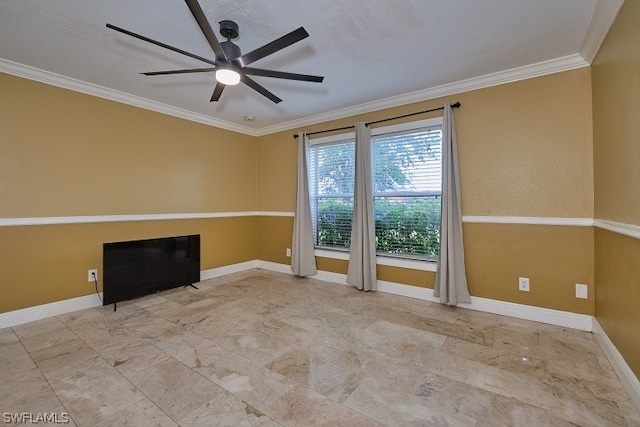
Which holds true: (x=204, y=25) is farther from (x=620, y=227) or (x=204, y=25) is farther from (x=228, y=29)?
(x=620, y=227)

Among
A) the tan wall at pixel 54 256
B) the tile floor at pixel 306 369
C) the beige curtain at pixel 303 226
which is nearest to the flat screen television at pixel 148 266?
the tile floor at pixel 306 369

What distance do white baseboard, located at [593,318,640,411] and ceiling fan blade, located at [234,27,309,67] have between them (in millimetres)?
2843

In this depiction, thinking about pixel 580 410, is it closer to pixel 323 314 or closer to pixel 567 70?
pixel 323 314

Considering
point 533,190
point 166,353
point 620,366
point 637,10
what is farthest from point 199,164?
point 620,366

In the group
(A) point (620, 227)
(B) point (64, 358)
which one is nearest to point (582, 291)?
(A) point (620, 227)

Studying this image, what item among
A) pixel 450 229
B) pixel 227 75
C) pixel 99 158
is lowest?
pixel 450 229

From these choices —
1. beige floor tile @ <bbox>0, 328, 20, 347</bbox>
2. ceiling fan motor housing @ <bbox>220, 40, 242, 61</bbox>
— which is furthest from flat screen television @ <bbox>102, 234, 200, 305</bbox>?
ceiling fan motor housing @ <bbox>220, 40, 242, 61</bbox>

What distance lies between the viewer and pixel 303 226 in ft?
14.1

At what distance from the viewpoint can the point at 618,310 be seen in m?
1.96

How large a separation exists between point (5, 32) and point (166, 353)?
2840mm

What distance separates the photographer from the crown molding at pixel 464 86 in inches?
103

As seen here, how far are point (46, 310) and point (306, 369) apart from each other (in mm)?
2876

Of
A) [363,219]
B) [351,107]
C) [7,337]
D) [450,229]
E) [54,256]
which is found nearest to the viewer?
[7,337]

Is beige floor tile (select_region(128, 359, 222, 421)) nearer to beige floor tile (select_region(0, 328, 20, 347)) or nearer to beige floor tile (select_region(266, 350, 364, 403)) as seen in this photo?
beige floor tile (select_region(266, 350, 364, 403))
